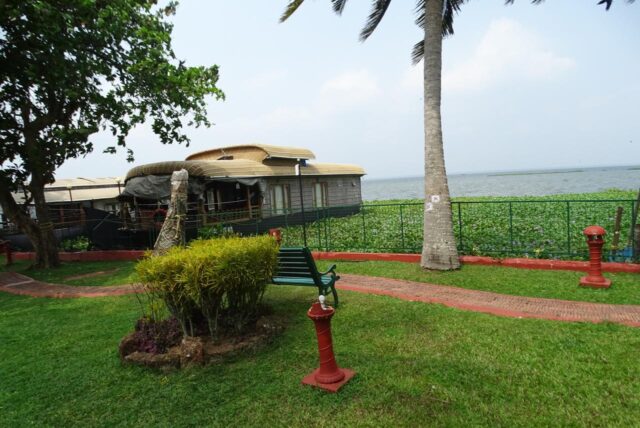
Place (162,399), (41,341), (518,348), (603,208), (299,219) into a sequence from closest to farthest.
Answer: (162,399)
(518,348)
(41,341)
(603,208)
(299,219)

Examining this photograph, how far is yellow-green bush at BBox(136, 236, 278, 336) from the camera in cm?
418

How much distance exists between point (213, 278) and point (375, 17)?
28.7 feet

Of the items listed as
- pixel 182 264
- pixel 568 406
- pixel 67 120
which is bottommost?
pixel 568 406

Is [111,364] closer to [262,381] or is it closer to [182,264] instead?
[182,264]

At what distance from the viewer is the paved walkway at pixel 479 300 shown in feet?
16.7

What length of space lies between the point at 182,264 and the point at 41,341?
308cm

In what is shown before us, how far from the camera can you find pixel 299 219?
19406 millimetres

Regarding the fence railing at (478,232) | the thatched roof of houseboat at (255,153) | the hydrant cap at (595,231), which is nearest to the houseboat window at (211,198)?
the fence railing at (478,232)

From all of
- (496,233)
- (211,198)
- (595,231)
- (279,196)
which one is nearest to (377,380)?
(595,231)

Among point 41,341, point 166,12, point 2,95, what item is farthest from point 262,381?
point 166,12

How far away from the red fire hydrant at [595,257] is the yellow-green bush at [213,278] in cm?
513

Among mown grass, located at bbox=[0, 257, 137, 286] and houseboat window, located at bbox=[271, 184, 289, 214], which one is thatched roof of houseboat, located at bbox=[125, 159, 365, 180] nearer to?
houseboat window, located at bbox=[271, 184, 289, 214]

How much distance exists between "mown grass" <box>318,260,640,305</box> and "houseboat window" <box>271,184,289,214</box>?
11.3 meters

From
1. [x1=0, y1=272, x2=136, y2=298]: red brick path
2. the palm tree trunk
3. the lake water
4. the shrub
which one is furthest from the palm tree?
the lake water
